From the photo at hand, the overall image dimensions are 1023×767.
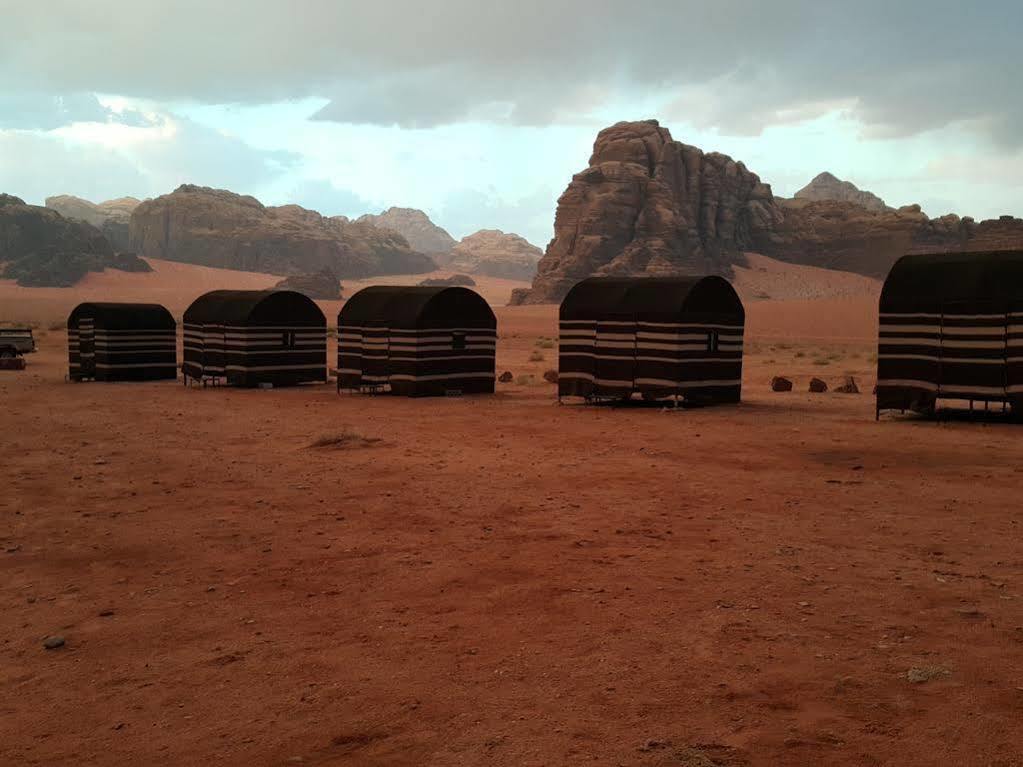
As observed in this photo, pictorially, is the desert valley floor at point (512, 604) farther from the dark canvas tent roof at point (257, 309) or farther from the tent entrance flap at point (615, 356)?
the dark canvas tent roof at point (257, 309)

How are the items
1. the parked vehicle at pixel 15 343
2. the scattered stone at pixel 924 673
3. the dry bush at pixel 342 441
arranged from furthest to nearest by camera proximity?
the parked vehicle at pixel 15 343 → the dry bush at pixel 342 441 → the scattered stone at pixel 924 673

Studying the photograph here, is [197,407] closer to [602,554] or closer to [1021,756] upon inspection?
[602,554]

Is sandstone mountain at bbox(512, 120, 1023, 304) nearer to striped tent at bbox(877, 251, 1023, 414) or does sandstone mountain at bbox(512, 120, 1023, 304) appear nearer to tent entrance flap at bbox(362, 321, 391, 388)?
tent entrance flap at bbox(362, 321, 391, 388)

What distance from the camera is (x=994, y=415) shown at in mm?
20844

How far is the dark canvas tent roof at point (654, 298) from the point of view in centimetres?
2370

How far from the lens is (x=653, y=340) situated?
78.3ft

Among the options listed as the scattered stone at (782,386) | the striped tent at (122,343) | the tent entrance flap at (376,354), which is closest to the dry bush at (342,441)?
the tent entrance flap at (376,354)

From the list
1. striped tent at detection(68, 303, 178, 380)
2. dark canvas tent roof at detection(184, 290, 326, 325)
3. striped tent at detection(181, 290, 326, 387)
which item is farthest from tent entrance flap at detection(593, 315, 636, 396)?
striped tent at detection(68, 303, 178, 380)

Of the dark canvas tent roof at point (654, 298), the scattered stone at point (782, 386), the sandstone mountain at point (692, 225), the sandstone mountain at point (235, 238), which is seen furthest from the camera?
the sandstone mountain at point (235, 238)

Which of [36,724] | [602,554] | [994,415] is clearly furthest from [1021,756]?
[994,415]

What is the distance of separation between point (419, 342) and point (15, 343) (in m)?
27.0

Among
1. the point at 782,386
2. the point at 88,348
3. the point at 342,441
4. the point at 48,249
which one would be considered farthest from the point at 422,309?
the point at 48,249

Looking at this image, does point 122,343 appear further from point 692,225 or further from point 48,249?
point 48,249

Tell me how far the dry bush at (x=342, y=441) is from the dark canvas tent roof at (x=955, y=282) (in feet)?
37.3
